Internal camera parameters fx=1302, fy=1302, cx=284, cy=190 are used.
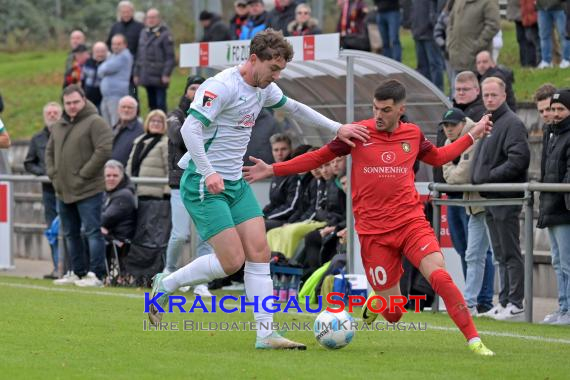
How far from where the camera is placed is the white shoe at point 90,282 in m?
16.5

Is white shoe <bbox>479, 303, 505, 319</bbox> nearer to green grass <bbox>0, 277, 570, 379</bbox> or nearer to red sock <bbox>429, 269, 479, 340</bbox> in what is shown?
green grass <bbox>0, 277, 570, 379</bbox>

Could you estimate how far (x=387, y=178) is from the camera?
9.79m

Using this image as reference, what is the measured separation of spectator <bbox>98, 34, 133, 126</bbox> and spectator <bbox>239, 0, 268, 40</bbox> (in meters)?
2.85

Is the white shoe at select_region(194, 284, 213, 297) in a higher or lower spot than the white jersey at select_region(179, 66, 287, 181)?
lower

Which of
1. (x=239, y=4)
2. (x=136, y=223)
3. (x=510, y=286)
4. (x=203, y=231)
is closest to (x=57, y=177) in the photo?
(x=136, y=223)

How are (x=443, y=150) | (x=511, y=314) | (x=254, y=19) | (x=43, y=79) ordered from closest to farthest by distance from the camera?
(x=443, y=150) < (x=511, y=314) < (x=254, y=19) < (x=43, y=79)

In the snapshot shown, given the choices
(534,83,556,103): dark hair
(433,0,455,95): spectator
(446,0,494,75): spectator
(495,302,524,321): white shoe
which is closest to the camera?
(495,302,524,321): white shoe

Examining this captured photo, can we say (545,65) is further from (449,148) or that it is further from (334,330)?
(334,330)

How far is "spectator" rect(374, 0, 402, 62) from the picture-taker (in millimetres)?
20969

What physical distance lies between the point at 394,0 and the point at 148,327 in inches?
434

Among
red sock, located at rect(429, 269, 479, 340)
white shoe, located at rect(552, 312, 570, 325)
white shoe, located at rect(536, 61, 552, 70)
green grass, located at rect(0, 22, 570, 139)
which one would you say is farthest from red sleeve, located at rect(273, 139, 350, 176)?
white shoe, located at rect(536, 61, 552, 70)

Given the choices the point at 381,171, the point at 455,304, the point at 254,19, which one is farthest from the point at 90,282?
the point at 455,304

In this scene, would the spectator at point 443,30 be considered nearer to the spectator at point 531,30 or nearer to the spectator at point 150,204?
the spectator at point 531,30

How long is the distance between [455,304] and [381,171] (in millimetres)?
1202
